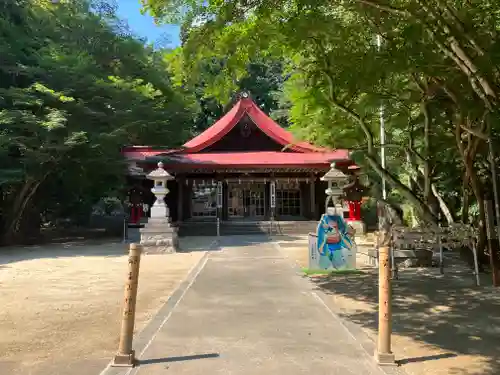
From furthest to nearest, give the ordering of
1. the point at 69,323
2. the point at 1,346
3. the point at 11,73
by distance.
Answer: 1. the point at 11,73
2. the point at 69,323
3. the point at 1,346

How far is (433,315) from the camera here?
5992 millimetres

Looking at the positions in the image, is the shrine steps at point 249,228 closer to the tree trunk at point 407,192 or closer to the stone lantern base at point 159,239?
the stone lantern base at point 159,239

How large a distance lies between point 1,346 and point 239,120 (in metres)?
18.9

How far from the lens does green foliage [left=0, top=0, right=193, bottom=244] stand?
15898 millimetres

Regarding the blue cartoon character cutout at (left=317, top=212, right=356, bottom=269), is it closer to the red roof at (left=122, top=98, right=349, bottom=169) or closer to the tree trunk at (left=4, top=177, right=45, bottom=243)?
the red roof at (left=122, top=98, right=349, bottom=169)

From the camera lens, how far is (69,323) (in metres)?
5.77

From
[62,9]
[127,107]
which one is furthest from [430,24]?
[62,9]

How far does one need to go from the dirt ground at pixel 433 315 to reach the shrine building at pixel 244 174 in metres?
12.1

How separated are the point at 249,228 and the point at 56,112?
9.71 m

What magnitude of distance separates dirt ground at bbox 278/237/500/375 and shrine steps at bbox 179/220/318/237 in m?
11.1

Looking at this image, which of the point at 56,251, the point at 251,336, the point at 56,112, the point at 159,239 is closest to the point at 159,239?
the point at 159,239

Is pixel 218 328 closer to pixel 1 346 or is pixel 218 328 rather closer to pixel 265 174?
pixel 1 346

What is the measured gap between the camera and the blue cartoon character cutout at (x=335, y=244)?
9.60m

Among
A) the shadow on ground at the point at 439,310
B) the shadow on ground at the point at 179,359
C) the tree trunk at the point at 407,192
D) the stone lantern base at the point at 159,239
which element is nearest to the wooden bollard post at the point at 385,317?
the shadow on ground at the point at 439,310
